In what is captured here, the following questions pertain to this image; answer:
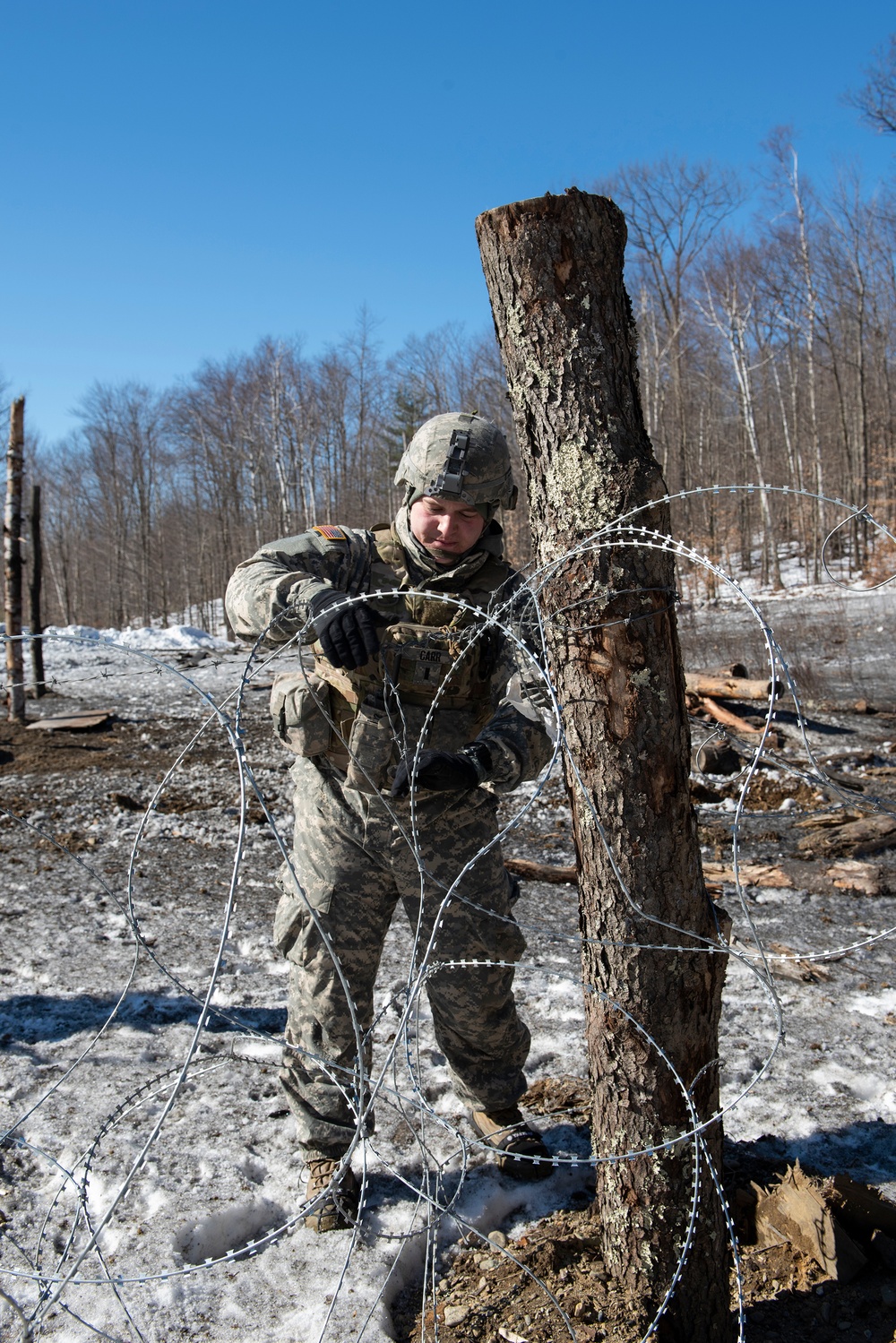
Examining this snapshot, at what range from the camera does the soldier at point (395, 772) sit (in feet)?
7.72

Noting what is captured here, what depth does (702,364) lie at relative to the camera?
90.1ft

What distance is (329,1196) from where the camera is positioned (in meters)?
2.32

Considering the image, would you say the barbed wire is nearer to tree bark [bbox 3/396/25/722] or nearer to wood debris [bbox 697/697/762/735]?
wood debris [bbox 697/697/762/735]

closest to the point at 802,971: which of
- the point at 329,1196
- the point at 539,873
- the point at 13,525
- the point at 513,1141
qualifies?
the point at 539,873

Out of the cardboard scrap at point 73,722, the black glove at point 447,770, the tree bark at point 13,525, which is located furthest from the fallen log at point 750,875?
the tree bark at point 13,525

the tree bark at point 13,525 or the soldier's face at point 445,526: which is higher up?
the tree bark at point 13,525

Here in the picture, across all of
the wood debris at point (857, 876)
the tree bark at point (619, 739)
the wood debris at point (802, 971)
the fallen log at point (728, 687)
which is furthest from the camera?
the fallen log at point (728, 687)

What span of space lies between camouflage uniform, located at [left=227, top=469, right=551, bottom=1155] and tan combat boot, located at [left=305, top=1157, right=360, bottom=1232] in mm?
47

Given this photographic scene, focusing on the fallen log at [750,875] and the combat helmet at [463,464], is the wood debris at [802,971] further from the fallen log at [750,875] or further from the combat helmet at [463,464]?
the combat helmet at [463,464]

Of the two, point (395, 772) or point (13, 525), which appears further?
point (13, 525)

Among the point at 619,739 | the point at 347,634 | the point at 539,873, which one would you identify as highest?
the point at 347,634

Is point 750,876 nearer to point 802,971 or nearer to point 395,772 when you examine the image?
point 802,971

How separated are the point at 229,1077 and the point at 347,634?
1779mm

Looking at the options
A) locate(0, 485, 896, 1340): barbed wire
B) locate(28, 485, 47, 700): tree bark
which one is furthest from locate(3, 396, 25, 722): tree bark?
locate(0, 485, 896, 1340): barbed wire
